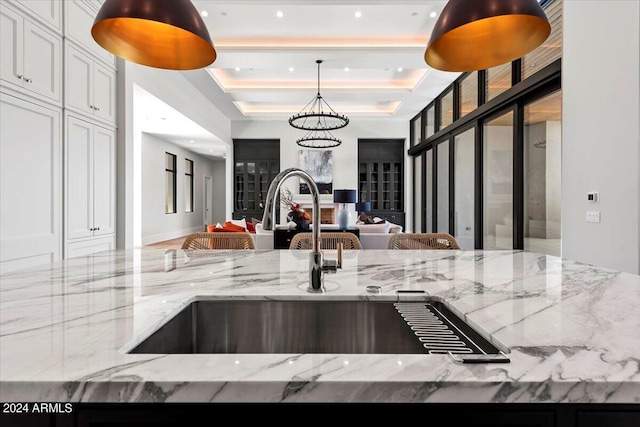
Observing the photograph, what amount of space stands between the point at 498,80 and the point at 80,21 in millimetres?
4597

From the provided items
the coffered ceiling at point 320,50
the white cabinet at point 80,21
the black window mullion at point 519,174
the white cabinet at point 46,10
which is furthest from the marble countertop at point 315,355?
the coffered ceiling at point 320,50

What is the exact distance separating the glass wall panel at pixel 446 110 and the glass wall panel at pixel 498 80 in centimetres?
150

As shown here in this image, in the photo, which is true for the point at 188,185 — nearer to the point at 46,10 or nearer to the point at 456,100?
the point at 456,100

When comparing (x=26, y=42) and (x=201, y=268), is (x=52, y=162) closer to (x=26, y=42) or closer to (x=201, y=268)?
(x=26, y=42)

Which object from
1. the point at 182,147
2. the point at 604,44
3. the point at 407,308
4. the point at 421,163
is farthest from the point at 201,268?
the point at 182,147

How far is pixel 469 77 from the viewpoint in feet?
18.2

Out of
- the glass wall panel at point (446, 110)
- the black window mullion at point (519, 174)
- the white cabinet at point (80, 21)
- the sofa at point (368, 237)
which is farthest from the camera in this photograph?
the glass wall panel at point (446, 110)

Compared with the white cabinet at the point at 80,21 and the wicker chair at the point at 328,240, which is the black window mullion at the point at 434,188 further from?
the white cabinet at the point at 80,21

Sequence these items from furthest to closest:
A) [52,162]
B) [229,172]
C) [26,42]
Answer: [229,172] → [52,162] → [26,42]

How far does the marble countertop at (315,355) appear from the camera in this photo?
1.67 ft

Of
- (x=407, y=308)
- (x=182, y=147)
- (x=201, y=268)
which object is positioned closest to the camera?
(x=407, y=308)

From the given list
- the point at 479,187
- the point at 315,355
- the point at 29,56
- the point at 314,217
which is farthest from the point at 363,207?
the point at 315,355

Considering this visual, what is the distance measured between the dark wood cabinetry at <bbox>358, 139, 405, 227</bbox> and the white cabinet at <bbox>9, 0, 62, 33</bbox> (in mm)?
6944

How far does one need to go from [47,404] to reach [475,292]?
38.0 inches
